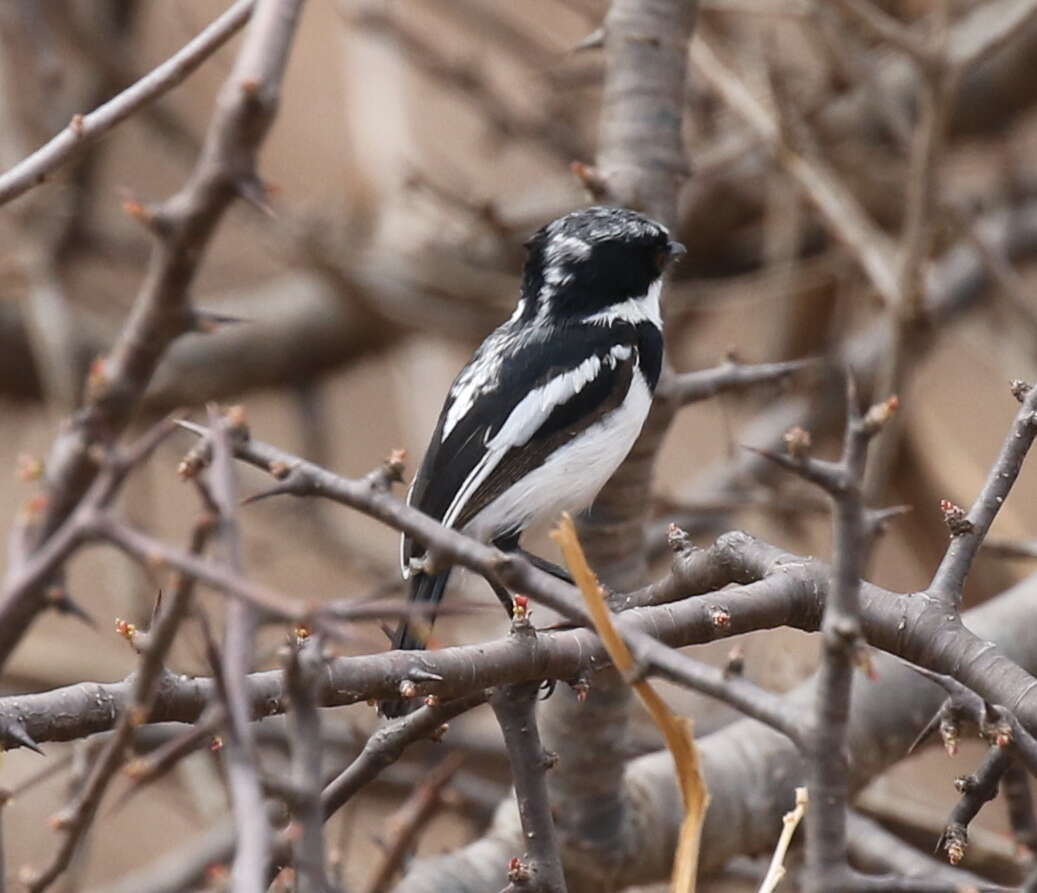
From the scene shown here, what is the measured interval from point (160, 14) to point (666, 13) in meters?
5.67

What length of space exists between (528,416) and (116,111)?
132cm

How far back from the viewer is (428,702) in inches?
75.5

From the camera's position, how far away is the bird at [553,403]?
3.09 m

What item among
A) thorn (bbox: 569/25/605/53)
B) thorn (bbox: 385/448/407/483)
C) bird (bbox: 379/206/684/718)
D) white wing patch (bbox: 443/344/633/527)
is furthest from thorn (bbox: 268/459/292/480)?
thorn (bbox: 569/25/605/53)

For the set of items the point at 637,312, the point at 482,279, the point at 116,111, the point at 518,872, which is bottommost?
the point at 518,872

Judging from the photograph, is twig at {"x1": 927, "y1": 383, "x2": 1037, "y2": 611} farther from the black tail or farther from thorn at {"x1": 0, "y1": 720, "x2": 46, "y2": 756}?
thorn at {"x1": 0, "y1": 720, "x2": 46, "y2": 756}

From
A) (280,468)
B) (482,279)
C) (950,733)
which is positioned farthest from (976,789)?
(482,279)

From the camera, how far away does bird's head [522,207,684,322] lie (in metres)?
3.39

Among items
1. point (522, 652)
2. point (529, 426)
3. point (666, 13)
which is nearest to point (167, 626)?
point (522, 652)

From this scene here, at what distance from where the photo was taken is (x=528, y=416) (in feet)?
10.4

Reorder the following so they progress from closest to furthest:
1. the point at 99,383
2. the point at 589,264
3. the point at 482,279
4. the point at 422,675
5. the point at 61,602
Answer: the point at 99,383, the point at 61,602, the point at 422,675, the point at 589,264, the point at 482,279

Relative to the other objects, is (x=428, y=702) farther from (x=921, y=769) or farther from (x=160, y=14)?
Answer: (x=160, y=14)

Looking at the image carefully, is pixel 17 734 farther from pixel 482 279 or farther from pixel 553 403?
pixel 482 279

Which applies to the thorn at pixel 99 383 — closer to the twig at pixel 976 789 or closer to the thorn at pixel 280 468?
the thorn at pixel 280 468
